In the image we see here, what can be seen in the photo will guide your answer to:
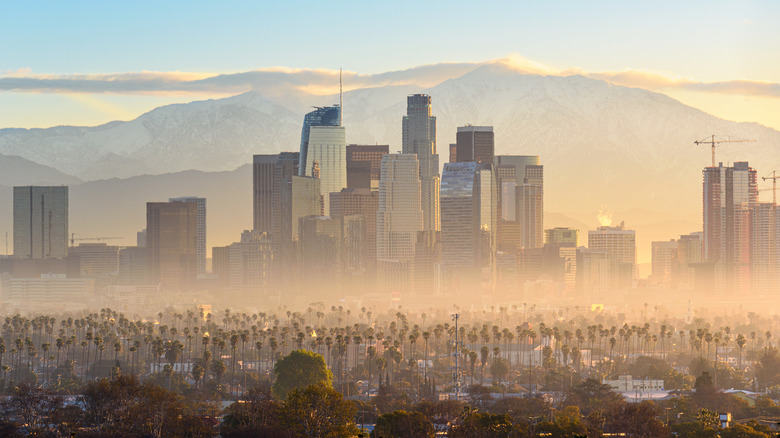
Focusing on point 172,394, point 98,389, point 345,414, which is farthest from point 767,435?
point 98,389

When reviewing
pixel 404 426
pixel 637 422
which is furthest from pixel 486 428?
pixel 637 422

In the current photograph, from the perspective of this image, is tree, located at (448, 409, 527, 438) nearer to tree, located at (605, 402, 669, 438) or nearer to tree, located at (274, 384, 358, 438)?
tree, located at (274, 384, 358, 438)

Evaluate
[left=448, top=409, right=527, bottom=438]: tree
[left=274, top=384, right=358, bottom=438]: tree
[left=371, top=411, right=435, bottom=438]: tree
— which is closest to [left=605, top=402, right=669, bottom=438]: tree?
[left=448, top=409, right=527, bottom=438]: tree

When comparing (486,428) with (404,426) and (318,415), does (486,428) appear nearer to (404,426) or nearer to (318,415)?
(404,426)

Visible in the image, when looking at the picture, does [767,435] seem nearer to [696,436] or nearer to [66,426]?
[696,436]

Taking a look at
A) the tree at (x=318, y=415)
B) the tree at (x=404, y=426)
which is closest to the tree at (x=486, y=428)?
the tree at (x=404, y=426)
